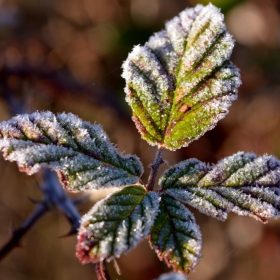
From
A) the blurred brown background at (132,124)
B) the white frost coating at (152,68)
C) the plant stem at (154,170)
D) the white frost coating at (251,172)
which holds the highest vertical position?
the blurred brown background at (132,124)

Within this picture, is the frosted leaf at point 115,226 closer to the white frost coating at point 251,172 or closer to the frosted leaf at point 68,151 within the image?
the frosted leaf at point 68,151

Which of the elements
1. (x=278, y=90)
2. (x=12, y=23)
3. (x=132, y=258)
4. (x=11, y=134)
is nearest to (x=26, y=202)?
(x=132, y=258)

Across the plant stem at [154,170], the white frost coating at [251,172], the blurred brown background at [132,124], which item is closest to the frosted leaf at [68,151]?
the plant stem at [154,170]

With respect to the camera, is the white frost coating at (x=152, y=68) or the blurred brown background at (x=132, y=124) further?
the blurred brown background at (x=132, y=124)

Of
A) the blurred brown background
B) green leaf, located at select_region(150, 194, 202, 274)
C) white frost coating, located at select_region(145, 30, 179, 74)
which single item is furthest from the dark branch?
the blurred brown background

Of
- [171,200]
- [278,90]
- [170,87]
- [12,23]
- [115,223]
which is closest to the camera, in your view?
[115,223]

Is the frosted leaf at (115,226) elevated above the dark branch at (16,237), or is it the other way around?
the dark branch at (16,237)

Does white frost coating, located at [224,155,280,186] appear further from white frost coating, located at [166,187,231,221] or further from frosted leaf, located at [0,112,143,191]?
frosted leaf, located at [0,112,143,191]

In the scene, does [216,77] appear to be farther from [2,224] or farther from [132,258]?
[2,224]
